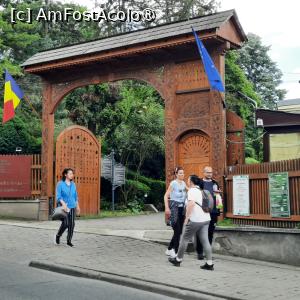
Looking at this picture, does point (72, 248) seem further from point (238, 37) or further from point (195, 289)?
point (238, 37)

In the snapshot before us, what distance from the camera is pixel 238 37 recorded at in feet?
46.5

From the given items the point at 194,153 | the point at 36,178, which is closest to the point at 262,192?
the point at 194,153

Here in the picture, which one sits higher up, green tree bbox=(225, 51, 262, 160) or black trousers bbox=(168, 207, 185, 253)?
green tree bbox=(225, 51, 262, 160)

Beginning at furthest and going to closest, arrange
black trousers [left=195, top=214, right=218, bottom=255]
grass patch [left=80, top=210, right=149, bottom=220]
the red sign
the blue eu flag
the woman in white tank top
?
grass patch [left=80, top=210, right=149, bottom=220] < the red sign < the blue eu flag < black trousers [left=195, top=214, right=218, bottom=255] < the woman in white tank top

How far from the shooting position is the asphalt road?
7.20 meters

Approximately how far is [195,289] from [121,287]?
1.24m


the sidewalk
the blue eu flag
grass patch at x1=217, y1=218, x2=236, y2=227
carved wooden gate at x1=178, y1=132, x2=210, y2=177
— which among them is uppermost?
the blue eu flag

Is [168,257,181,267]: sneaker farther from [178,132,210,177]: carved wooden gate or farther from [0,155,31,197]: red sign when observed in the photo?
[0,155,31,197]: red sign

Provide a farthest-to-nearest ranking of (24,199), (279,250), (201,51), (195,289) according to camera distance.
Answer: (24,199)
(201,51)
(279,250)
(195,289)

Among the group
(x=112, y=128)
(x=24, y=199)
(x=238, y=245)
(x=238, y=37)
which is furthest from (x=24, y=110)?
(x=238, y=245)

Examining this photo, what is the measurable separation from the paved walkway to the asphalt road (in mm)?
516

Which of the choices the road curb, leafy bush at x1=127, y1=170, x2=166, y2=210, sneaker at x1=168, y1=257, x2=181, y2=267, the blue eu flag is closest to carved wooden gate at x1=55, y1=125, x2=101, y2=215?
leafy bush at x1=127, y1=170, x2=166, y2=210

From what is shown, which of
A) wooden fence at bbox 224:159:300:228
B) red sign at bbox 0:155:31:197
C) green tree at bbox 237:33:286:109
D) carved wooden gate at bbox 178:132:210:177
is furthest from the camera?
green tree at bbox 237:33:286:109

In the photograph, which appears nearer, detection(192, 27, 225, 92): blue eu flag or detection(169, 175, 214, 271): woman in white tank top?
detection(169, 175, 214, 271): woman in white tank top
